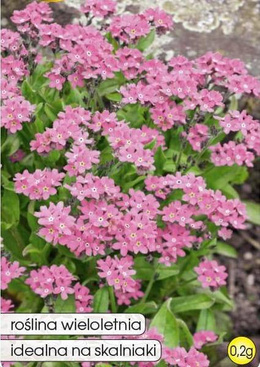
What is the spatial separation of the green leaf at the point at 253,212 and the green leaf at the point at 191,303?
0.76m

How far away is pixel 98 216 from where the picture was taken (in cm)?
263

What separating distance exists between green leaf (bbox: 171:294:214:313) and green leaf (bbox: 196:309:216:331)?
0.18 ft

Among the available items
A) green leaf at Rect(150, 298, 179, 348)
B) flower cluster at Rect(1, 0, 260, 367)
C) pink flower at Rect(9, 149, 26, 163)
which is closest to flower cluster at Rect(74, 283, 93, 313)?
flower cluster at Rect(1, 0, 260, 367)

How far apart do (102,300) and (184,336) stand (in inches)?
15.3

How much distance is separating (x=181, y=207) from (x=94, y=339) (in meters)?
0.56

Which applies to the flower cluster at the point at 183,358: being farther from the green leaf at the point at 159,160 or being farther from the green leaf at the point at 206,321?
the green leaf at the point at 159,160

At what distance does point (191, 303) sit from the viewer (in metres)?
3.16

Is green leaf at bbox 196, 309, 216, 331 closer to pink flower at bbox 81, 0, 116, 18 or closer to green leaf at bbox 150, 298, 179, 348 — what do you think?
green leaf at bbox 150, 298, 179, 348

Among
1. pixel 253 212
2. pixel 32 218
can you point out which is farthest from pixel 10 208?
pixel 253 212

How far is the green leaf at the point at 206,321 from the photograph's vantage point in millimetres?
3188

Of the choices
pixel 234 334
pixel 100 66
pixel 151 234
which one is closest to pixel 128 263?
pixel 151 234

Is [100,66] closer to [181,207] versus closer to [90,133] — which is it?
[90,133]

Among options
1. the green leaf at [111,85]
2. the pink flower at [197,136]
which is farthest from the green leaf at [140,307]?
the green leaf at [111,85]

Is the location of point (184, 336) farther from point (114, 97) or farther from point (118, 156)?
point (114, 97)
